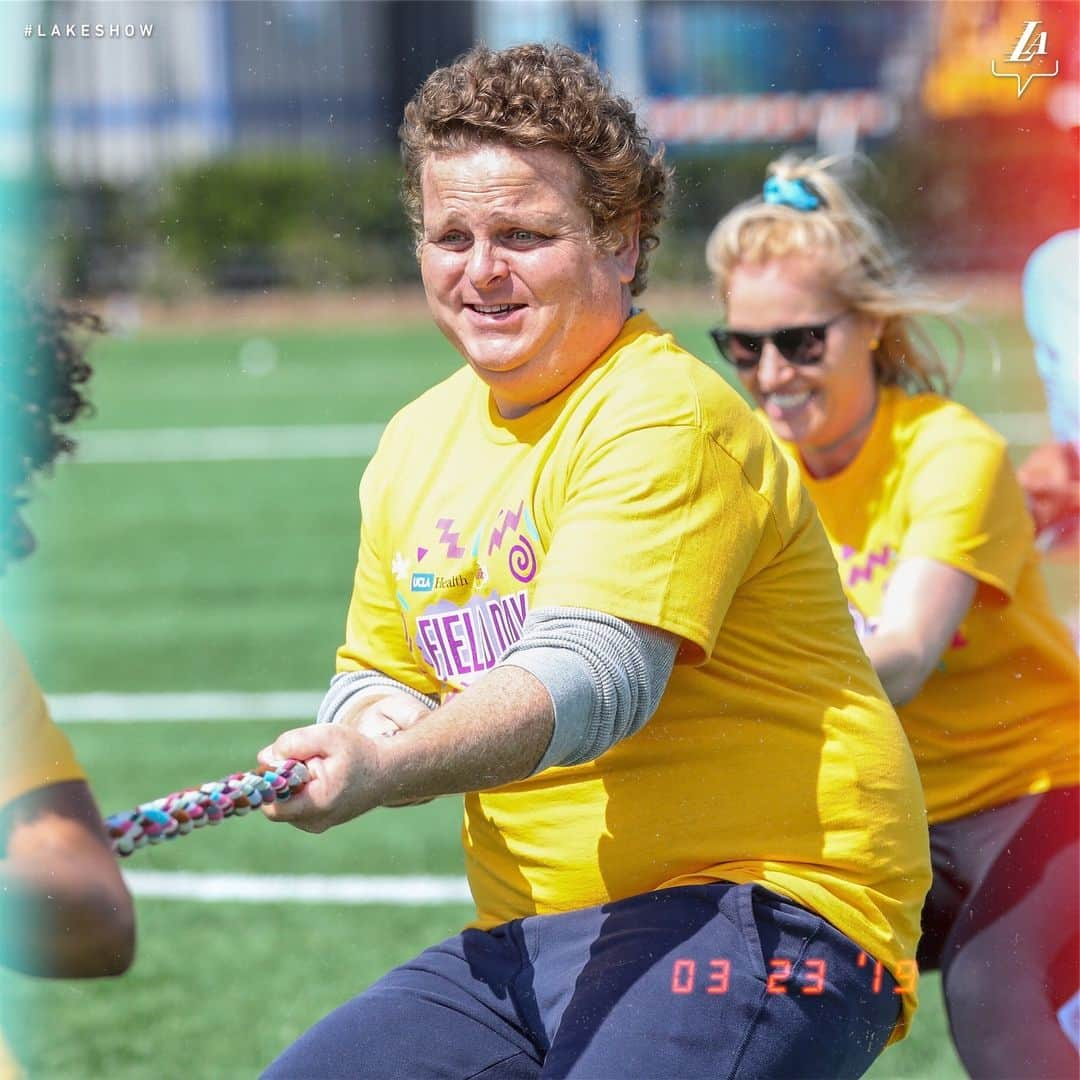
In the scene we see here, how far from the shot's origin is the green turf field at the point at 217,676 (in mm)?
3715

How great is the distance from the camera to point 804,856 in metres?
1.94

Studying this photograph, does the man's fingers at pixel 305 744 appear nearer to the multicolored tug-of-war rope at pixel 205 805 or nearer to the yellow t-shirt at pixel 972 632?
the multicolored tug-of-war rope at pixel 205 805

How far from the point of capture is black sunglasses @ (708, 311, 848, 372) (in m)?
2.84

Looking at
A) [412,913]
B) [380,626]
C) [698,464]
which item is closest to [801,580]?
[698,464]

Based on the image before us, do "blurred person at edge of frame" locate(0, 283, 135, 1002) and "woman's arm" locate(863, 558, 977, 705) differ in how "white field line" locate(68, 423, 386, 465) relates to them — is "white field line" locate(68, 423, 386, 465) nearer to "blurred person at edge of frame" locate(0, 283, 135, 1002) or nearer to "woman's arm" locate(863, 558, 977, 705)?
"woman's arm" locate(863, 558, 977, 705)

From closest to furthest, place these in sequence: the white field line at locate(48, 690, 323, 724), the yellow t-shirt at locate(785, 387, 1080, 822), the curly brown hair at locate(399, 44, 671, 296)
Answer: the curly brown hair at locate(399, 44, 671, 296)
the yellow t-shirt at locate(785, 387, 1080, 822)
the white field line at locate(48, 690, 323, 724)

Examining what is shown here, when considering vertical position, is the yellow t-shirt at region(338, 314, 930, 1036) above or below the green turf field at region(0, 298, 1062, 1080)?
above

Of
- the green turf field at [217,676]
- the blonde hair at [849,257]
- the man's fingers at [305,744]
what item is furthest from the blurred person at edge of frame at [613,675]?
the green turf field at [217,676]

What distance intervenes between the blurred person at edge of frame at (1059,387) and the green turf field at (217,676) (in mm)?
96

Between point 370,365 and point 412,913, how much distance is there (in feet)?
44.5

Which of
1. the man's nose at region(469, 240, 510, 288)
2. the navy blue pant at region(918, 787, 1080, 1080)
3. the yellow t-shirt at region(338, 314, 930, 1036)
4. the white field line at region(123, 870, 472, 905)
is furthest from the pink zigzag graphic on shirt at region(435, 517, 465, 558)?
the white field line at region(123, 870, 472, 905)

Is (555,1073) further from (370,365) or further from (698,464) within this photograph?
(370,365)

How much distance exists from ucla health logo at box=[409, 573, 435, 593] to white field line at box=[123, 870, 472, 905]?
97.9 inches

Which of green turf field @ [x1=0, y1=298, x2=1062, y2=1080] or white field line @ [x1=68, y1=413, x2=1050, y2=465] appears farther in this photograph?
white field line @ [x1=68, y1=413, x2=1050, y2=465]
